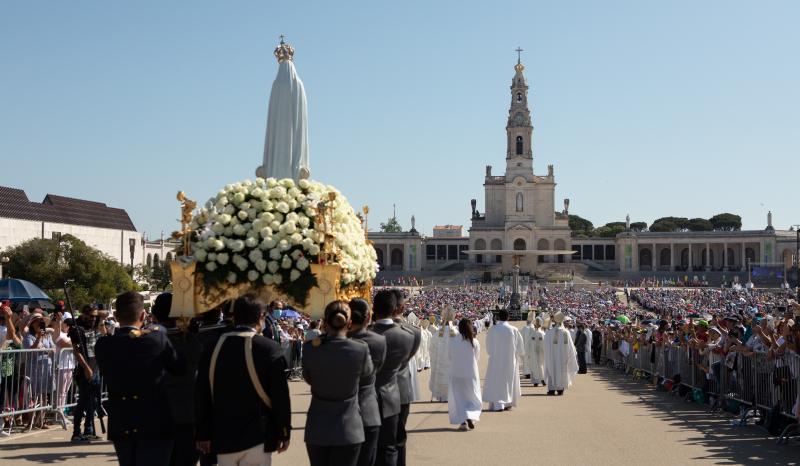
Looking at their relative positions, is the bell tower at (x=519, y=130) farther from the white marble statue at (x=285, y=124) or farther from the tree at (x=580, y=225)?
the white marble statue at (x=285, y=124)

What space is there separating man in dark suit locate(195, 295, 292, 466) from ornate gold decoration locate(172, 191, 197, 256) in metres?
3.02

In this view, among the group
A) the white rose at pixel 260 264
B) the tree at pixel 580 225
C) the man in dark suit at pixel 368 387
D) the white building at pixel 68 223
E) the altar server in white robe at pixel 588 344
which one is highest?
the tree at pixel 580 225

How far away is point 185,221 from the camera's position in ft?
27.4

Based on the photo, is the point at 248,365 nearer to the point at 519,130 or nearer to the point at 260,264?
the point at 260,264

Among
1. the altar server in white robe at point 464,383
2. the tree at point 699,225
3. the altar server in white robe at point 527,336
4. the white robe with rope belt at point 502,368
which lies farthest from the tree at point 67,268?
the tree at point 699,225

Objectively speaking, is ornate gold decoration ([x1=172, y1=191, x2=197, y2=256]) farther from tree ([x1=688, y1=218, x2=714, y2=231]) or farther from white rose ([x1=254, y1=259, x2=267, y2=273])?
tree ([x1=688, y1=218, x2=714, y2=231])

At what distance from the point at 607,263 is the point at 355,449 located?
99634 mm

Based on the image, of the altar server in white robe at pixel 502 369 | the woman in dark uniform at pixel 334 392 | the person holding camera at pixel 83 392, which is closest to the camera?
the woman in dark uniform at pixel 334 392

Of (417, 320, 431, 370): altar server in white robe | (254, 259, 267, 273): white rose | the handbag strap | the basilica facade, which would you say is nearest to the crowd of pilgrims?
the handbag strap

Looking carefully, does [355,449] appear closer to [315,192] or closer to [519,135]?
[315,192]

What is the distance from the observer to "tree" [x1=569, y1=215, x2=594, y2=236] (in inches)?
5172

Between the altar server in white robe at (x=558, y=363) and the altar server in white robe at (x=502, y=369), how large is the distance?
2.20 metres

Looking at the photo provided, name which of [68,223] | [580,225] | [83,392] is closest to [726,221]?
[580,225]

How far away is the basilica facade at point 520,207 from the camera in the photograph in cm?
9931
